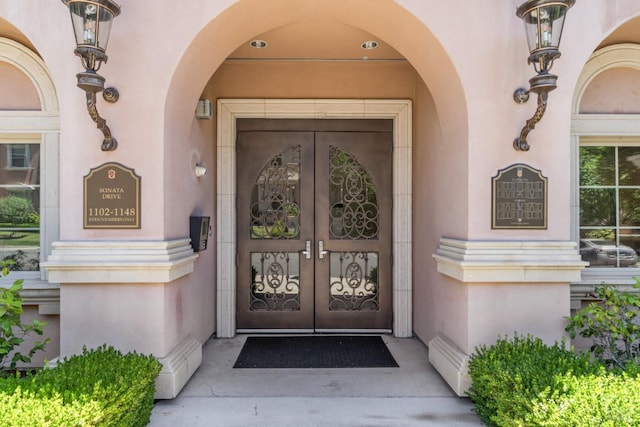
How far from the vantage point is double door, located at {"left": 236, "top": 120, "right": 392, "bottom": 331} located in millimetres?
5496

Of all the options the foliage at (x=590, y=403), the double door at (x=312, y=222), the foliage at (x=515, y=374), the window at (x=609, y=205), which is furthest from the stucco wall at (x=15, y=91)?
the window at (x=609, y=205)

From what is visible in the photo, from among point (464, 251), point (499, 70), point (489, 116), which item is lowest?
point (464, 251)

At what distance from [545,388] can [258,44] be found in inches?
168

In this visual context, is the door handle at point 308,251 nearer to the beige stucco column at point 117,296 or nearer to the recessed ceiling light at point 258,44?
the beige stucco column at point 117,296

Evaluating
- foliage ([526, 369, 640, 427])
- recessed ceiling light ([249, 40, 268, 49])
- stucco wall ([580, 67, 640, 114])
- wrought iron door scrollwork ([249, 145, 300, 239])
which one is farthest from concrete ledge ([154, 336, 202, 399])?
stucco wall ([580, 67, 640, 114])

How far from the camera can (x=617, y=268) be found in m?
4.55

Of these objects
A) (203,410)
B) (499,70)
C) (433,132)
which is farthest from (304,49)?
(203,410)

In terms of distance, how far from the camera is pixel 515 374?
2.82 meters

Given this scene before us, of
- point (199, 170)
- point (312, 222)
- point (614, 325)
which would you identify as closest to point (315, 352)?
point (312, 222)

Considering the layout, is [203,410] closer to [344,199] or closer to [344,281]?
[344,281]

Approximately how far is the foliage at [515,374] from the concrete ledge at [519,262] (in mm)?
505

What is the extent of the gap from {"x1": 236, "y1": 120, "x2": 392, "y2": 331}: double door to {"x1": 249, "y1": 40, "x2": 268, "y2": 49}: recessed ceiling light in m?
0.95

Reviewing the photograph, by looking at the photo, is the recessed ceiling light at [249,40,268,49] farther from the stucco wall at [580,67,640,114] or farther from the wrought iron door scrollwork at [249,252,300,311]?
the stucco wall at [580,67,640,114]

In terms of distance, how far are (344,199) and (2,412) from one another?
402 cm
